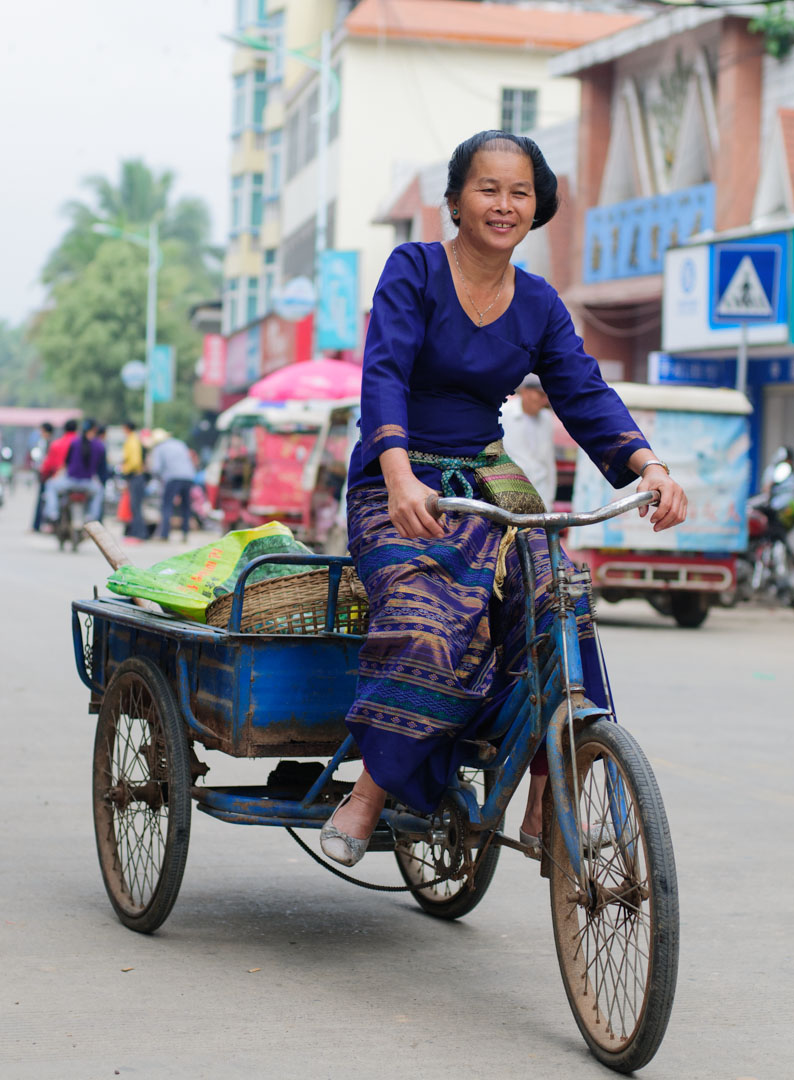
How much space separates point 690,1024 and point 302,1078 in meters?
1.00

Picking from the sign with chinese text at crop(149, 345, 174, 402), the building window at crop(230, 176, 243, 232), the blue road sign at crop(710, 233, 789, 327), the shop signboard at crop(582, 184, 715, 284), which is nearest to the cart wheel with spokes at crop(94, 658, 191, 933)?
the blue road sign at crop(710, 233, 789, 327)

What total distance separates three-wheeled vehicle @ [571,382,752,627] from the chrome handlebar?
11056mm

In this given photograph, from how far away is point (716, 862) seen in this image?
5.89 metres

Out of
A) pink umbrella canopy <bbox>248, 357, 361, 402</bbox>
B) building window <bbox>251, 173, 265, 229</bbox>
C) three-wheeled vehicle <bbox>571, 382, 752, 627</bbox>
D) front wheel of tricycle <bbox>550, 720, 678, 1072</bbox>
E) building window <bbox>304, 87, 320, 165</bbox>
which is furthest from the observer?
building window <bbox>251, 173, 265, 229</bbox>

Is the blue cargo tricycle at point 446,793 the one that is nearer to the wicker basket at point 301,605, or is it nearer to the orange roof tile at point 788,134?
the wicker basket at point 301,605

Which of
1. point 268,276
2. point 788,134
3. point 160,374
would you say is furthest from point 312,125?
point 788,134

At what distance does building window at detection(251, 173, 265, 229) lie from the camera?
186 feet

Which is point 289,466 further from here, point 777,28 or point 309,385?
point 777,28

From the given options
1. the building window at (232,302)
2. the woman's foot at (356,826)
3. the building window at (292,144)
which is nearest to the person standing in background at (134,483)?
the building window at (292,144)

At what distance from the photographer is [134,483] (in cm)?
2709

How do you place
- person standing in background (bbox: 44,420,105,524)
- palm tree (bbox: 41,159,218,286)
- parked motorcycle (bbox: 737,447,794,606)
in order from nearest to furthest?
parked motorcycle (bbox: 737,447,794,606) < person standing in background (bbox: 44,420,105,524) < palm tree (bbox: 41,159,218,286)

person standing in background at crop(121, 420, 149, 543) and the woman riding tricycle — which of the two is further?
person standing in background at crop(121, 420, 149, 543)

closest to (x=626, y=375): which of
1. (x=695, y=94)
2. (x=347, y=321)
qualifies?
(x=695, y=94)

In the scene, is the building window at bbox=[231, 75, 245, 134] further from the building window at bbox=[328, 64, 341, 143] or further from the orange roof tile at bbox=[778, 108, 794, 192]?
the orange roof tile at bbox=[778, 108, 794, 192]
